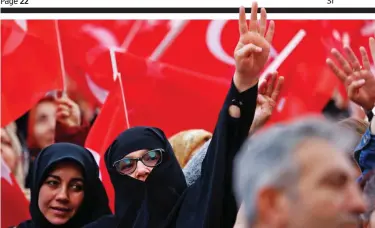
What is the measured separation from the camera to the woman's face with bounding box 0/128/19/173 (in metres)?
4.66

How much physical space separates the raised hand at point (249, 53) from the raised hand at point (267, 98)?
0.76 ft

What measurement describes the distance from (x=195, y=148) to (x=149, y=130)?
0.71 metres

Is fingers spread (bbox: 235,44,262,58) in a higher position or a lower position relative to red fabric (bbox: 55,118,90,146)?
higher

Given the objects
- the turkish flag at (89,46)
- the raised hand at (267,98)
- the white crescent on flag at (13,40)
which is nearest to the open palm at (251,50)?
the raised hand at (267,98)

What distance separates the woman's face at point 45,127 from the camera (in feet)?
15.6

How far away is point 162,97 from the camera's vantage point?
481cm

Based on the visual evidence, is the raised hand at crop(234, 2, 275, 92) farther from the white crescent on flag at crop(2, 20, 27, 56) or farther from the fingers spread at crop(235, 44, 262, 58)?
the white crescent on flag at crop(2, 20, 27, 56)

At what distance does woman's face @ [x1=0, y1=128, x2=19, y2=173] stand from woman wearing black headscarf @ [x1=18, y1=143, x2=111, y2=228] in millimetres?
1168

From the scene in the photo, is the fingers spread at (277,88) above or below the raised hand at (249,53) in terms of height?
below

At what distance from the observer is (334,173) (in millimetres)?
1476
